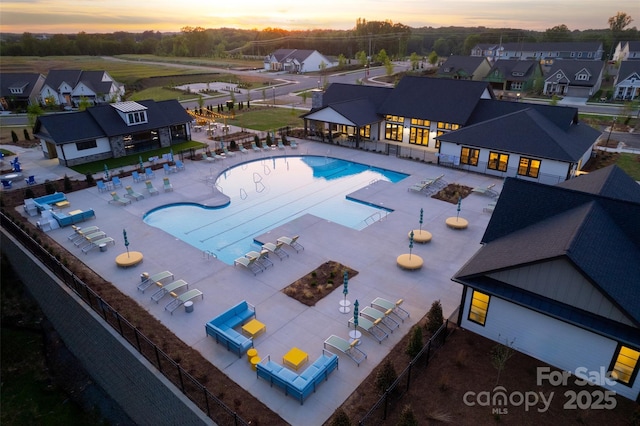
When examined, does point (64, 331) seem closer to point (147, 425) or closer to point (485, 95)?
point (147, 425)

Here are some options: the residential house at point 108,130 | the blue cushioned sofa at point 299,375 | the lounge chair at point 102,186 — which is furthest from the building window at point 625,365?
the residential house at point 108,130

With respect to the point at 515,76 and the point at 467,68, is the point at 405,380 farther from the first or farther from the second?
the point at 467,68

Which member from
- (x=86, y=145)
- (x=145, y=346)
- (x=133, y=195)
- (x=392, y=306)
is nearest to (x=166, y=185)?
(x=133, y=195)

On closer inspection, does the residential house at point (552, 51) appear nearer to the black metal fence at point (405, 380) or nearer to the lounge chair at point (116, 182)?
the lounge chair at point (116, 182)

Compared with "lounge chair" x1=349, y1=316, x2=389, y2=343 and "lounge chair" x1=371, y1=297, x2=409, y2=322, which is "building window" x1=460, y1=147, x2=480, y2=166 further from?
"lounge chair" x1=349, y1=316, x2=389, y2=343

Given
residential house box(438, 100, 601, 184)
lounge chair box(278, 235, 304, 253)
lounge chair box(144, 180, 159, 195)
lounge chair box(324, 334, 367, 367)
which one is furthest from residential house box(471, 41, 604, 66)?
lounge chair box(324, 334, 367, 367)
